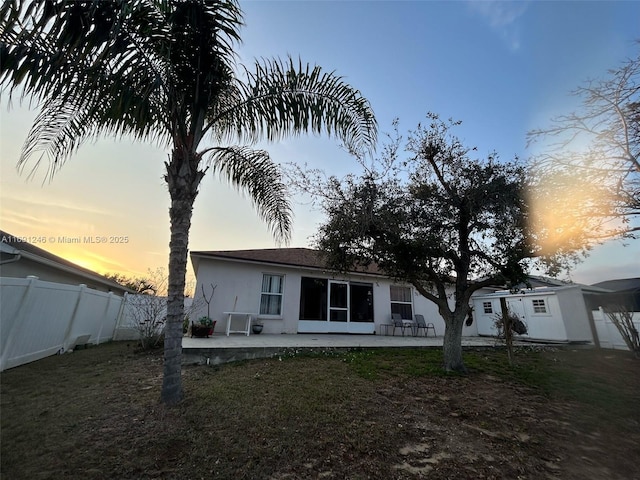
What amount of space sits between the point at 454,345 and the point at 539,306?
920 cm

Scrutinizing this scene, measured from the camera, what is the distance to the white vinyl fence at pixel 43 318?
5.10 meters

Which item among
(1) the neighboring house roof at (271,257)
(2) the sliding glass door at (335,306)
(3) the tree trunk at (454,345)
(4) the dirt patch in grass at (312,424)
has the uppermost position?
(1) the neighboring house roof at (271,257)

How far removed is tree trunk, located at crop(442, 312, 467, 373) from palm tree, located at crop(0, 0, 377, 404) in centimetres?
461

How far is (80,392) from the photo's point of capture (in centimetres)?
447

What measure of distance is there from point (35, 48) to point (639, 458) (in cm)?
854

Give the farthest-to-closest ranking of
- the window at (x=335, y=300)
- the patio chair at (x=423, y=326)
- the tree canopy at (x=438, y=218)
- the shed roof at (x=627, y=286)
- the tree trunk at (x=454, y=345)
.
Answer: the patio chair at (x=423, y=326)
the window at (x=335, y=300)
the shed roof at (x=627, y=286)
the tree trunk at (x=454, y=345)
the tree canopy at (x=438, y=218)

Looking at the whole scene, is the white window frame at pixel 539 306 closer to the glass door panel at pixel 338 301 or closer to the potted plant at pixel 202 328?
the glass door panel at pixel 338 301

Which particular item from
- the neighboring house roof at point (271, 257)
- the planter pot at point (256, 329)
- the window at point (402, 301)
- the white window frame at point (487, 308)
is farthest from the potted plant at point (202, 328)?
the white window frame at point (487, 308)

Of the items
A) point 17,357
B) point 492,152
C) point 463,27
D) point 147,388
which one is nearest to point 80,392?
point 147,388

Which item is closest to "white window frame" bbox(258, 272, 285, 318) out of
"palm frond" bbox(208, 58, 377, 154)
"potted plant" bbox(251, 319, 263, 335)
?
"potted plant" bbox(251, 319, 263, 335)

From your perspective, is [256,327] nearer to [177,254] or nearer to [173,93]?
[177,254]

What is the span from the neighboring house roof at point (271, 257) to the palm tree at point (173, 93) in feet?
16.4

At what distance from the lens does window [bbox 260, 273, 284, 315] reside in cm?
1111

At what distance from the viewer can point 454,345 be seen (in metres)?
6.66
